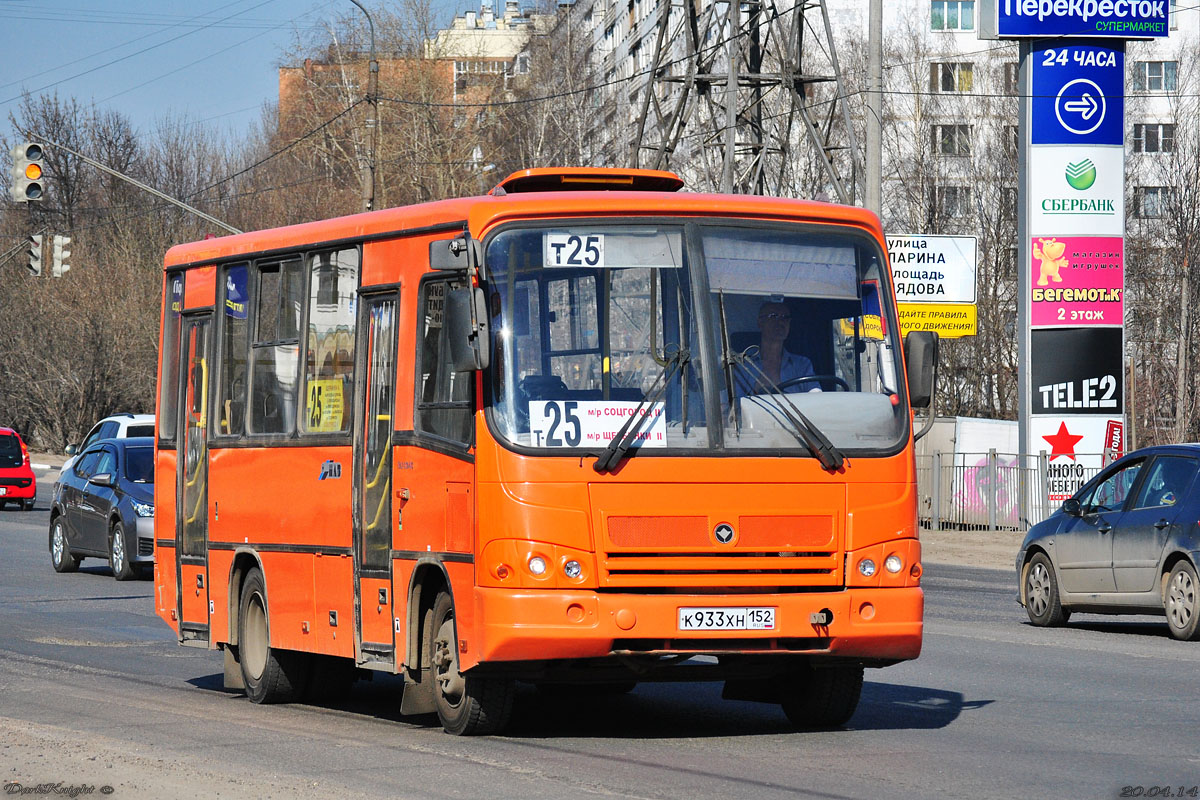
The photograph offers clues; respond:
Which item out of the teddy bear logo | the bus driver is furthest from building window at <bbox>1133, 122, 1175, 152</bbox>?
the bus driver

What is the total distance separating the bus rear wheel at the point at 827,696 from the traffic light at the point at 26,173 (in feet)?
72.9

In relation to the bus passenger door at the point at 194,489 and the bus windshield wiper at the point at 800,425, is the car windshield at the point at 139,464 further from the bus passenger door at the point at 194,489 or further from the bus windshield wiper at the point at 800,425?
the bus windshield wiper at the point at 800,425

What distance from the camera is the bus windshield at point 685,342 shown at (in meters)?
9.45

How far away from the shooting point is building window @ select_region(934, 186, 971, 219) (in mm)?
66188

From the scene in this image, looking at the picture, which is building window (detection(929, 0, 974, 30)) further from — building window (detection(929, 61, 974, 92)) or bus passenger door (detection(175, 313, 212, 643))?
bus passenger door (detection(175, 313, 212, 643))

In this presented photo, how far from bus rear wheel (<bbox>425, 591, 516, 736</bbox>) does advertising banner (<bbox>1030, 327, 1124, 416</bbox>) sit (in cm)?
2668

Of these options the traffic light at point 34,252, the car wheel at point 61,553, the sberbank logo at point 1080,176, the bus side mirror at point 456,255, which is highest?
the sberbank logo at point 1080,176

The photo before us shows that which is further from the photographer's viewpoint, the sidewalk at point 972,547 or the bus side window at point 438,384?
the sidewalk at point 972,547

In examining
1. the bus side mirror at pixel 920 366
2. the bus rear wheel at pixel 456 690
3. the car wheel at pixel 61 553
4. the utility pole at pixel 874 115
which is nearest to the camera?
the bus rear wheel at pixel 456 690

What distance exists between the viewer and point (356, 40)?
76250mm

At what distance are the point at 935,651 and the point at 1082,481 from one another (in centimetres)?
2005

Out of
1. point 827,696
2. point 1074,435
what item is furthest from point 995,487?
point 827,696

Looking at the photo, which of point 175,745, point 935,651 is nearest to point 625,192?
point 175,745

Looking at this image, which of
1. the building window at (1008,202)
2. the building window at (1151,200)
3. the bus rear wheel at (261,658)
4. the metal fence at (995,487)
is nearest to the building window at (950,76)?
the building window at (1151,200)
